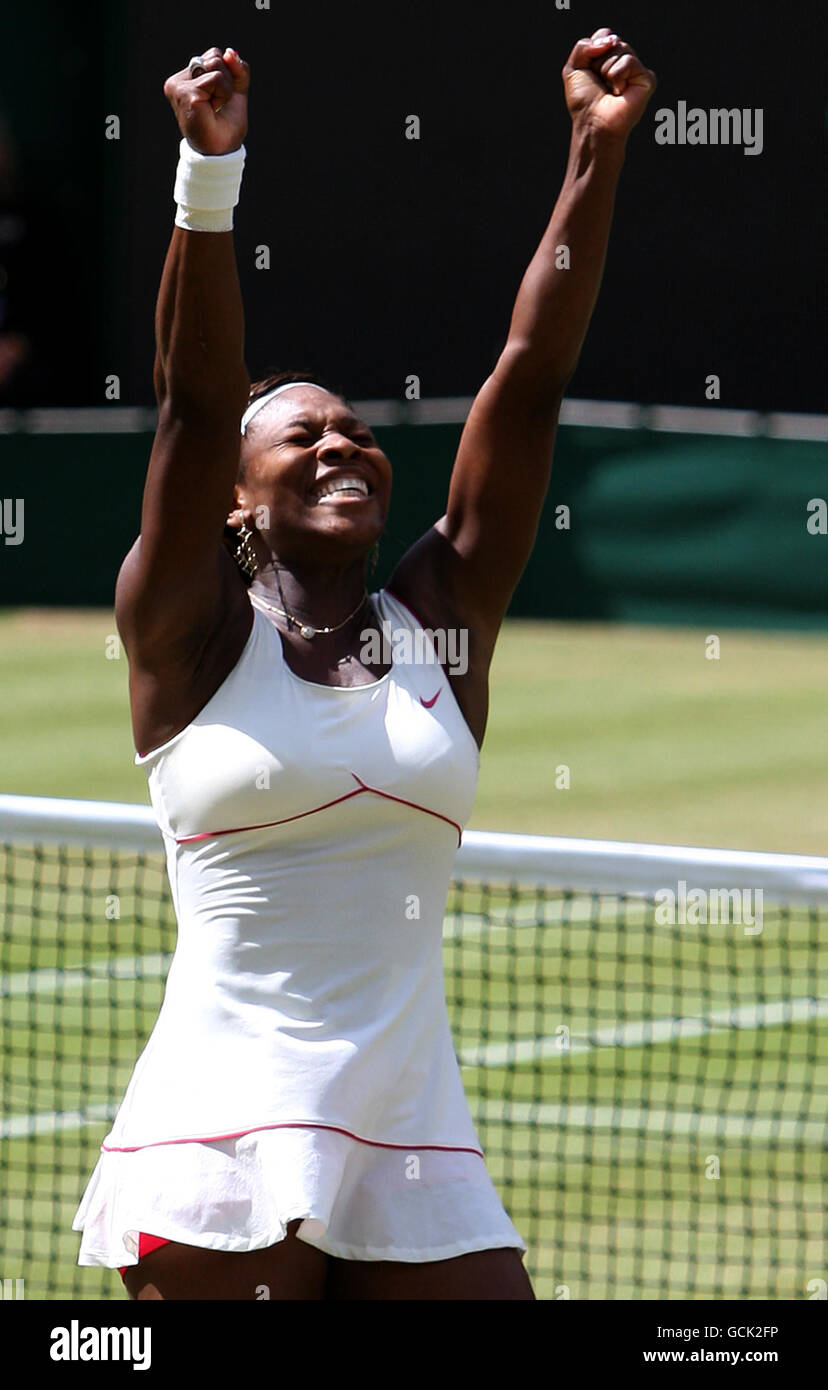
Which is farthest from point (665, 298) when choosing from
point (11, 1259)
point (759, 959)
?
point (11, 1259)

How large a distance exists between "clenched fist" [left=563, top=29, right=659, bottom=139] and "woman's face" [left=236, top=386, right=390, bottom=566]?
70cm

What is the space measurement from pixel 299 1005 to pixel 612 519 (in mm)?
13218

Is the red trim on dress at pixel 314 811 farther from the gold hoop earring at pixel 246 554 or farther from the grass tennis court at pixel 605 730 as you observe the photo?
the grass tennis court at pixel 605 730

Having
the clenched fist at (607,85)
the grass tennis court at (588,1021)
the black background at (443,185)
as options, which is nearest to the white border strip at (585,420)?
the grass tennis court at (588,1021)

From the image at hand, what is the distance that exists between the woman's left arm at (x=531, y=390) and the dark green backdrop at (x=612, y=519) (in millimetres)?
11749

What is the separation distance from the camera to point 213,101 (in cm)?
311

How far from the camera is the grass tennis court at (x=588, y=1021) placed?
6.04 m

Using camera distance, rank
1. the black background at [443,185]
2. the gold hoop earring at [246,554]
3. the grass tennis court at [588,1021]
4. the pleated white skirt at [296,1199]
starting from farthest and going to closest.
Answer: the black background at [443,185] < the grass tennis court at [588,1021] < the gold hoop earring at [246,554] < the pleated white skirt at [296,1199]

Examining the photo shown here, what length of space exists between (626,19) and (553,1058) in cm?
1474

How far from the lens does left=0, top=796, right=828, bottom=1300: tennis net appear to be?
5340 mm

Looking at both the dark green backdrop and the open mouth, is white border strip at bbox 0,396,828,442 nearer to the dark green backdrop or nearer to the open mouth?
the dark green backdrop

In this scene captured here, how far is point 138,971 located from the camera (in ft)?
27.7

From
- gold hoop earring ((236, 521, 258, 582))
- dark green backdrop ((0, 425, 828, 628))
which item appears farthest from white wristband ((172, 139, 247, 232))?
dark green backdrop ((0, 425, 828, 628))

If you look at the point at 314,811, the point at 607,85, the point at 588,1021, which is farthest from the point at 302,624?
the point at 588,1021
